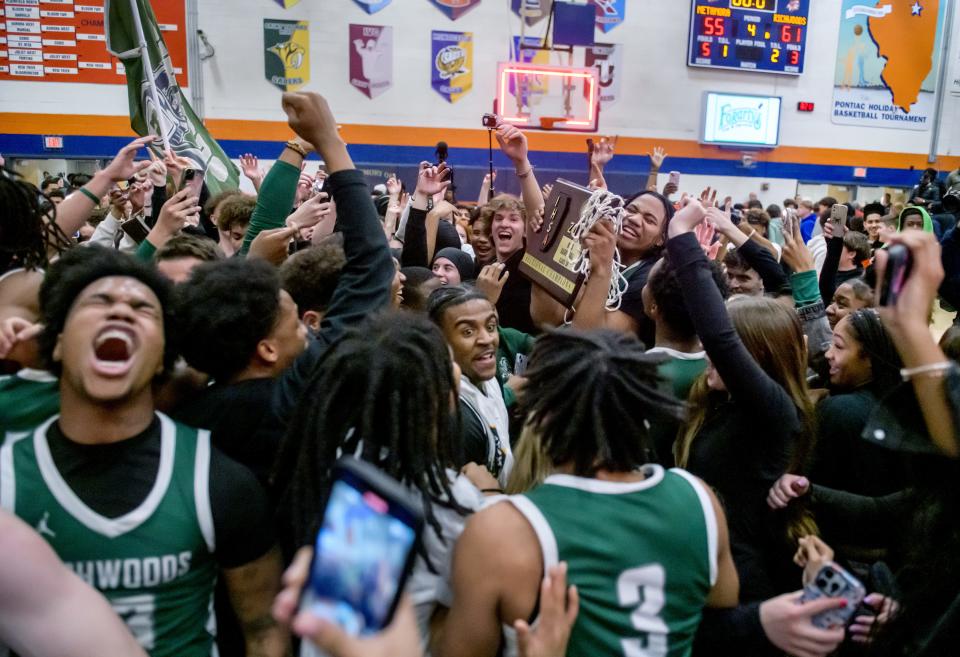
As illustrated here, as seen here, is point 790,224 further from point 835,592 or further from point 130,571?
point 130,571

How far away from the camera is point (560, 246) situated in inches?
98.2

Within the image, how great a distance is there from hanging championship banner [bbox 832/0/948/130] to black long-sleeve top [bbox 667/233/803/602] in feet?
42.8

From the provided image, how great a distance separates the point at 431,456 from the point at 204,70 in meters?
10.8

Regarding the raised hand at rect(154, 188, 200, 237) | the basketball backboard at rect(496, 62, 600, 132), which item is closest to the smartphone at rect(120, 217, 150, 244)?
the raised hand at rect(154, 188, 200, 237)

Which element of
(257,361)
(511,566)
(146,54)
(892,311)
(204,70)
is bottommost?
(511,566)

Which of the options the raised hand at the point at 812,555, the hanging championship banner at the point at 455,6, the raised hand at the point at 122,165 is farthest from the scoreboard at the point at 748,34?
the raised hand at the point at 812,555

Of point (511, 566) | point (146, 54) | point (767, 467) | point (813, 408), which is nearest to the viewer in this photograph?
point (511, 566)

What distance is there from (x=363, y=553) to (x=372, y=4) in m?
11.4

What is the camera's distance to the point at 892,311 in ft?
4.16

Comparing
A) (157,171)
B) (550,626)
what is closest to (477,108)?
(157,171)

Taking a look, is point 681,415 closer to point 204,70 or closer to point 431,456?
point 431,456

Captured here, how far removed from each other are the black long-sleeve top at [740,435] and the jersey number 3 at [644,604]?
678 mm

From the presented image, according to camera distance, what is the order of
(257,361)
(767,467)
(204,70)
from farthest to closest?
1. (204,70)
2. (767,467)
3. (257,361)

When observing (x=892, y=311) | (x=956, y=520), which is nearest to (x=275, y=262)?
(x=892, y=311)
